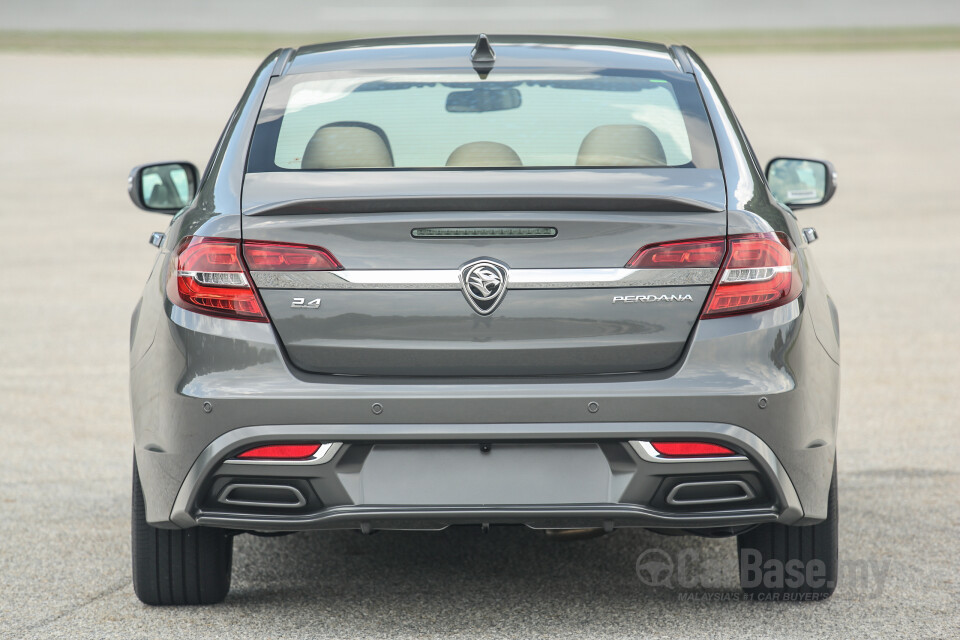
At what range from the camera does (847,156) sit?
22.5 m

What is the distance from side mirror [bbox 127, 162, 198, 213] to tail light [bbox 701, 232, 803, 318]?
1.97m

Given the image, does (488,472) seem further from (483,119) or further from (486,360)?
(483,119)

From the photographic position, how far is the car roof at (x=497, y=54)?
13.5ft

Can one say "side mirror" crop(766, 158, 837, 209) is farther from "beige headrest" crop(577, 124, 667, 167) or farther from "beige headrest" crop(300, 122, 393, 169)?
"beige headrest" crop(300, 122, 393, 169)

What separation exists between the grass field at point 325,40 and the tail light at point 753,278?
44697 millimetres

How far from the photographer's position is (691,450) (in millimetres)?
3236

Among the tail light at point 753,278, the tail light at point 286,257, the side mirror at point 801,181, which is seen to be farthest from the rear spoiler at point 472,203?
the side mirror at point 801,181

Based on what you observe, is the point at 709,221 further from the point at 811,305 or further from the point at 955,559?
the point at 955,559

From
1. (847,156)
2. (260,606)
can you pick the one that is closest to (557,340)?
(260,606)

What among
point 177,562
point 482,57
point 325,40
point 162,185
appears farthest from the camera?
point 325,40

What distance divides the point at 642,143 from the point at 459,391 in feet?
3.60

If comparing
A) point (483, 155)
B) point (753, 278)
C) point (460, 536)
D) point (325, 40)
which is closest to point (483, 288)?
point (753, 278)

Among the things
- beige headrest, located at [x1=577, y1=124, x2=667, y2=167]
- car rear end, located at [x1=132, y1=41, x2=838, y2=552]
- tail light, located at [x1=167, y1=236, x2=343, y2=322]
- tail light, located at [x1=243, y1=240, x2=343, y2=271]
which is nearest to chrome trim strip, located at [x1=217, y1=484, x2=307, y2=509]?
car rear end, located at [x1=132, y1=41, x2=838, y2=552]

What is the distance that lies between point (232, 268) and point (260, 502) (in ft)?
1.97
